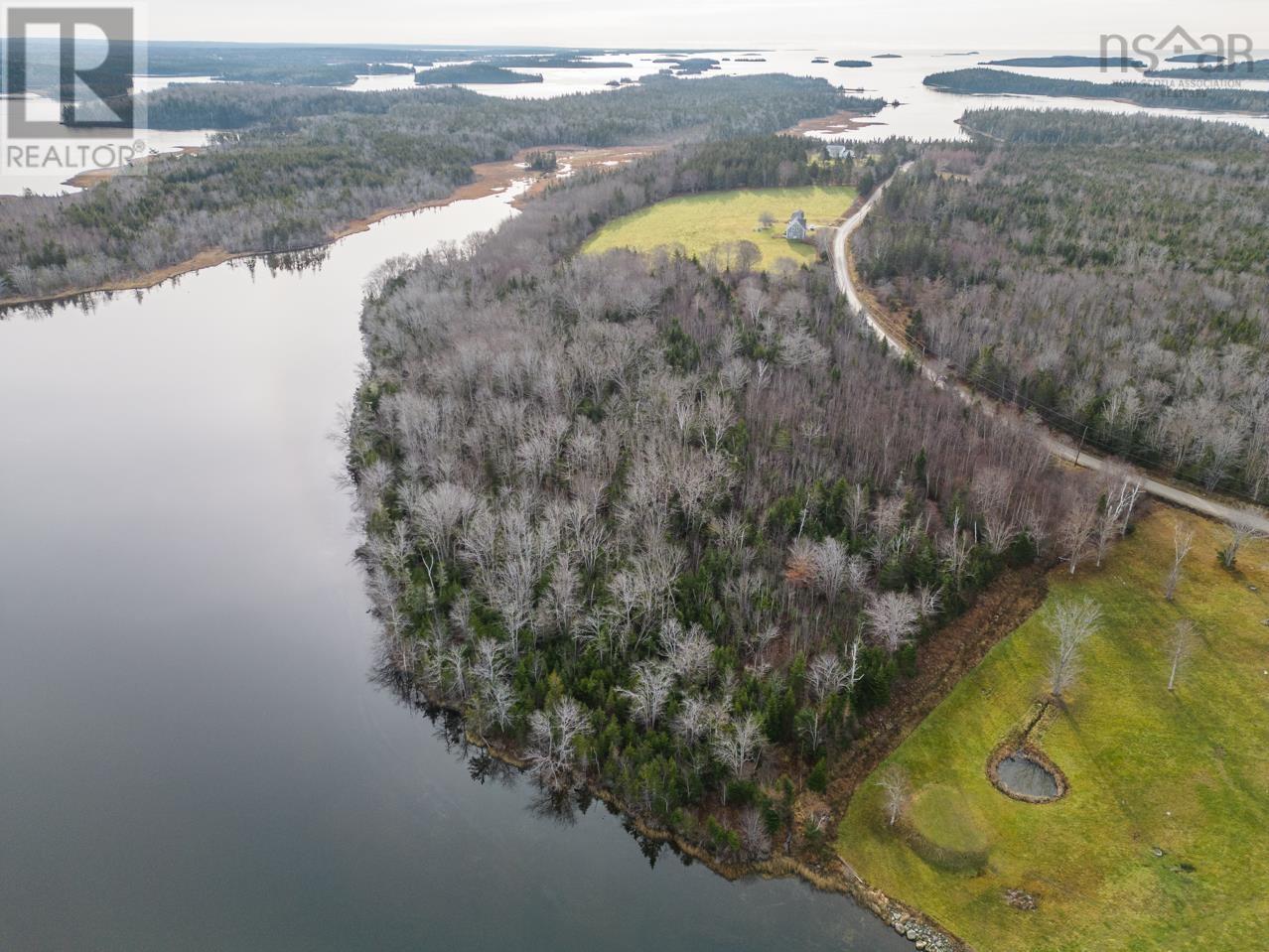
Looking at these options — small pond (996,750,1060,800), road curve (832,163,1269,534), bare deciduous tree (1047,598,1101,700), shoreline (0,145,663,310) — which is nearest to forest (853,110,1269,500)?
road curve (832,163,1269,534)

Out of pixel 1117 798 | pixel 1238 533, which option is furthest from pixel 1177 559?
pixel 1117 798

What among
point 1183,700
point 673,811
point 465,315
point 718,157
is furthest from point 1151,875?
point 718,157

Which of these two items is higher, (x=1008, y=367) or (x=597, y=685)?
(x=1008, y=367)

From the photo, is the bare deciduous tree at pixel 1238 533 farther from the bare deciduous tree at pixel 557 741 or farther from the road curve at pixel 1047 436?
the bare deciduous tree at pixel 557 741

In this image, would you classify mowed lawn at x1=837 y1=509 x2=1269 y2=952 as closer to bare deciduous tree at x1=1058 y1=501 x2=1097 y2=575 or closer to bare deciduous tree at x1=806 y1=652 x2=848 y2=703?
bare deciduous tree at x1=1058 y1=501 x2=1097 y2=575

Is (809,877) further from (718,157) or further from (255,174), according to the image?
(255,174)

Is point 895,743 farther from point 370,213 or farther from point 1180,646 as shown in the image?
point 370,213
